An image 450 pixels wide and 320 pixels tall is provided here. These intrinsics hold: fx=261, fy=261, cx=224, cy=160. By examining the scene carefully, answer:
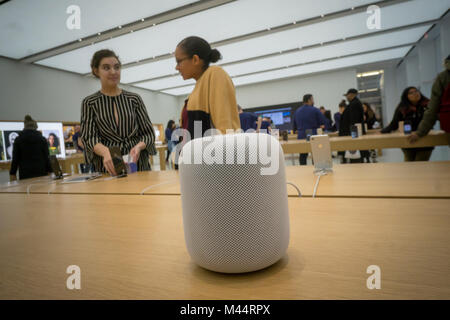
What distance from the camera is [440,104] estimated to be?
221cm

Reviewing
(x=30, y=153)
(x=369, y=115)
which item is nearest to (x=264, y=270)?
(x=30, y=153)

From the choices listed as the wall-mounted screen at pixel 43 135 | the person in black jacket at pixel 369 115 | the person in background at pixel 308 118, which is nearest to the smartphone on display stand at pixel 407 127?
the person in background at pixel 308 118

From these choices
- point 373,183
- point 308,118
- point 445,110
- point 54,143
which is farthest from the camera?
point 54,143

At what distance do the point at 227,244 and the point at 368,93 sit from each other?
14510mm

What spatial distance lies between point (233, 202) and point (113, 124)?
1.50 metres

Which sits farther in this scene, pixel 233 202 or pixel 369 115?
pixel 369 115

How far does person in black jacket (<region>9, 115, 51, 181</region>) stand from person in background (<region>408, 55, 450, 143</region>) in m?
3.97

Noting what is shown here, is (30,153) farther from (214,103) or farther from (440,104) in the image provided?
(440,104)

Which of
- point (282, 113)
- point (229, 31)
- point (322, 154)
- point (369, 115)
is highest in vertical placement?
point (229, 31)

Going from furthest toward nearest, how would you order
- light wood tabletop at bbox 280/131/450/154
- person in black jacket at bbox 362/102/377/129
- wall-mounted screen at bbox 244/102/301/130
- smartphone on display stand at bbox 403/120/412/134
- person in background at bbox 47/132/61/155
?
wall-mounted screen at bbox 244/102/301/130 < person in background at bbox 47/132/61/155 < person in black jacket at bbox 362/102/377/129 < smartphone on display stand at bbox 403/120/412/134 < light wood tabletop at bbox 280/131/450/154

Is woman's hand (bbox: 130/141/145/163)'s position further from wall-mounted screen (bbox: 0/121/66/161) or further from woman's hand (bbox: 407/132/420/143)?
wall-mounted screen (bbox: 0/121/66/161)

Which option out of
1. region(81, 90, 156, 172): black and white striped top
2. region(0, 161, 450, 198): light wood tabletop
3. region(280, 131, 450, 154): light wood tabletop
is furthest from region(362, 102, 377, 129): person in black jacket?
region(81, 90, 156, 172): black and white striped top

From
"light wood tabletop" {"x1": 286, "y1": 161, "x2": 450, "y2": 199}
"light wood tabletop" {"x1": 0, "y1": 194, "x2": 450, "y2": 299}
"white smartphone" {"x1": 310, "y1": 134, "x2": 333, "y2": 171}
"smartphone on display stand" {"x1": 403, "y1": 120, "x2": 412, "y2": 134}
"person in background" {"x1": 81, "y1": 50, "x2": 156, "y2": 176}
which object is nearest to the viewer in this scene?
"light wood tabletop" {"x1": 0, "y1": 194, "x2": 450, "y2": 299}

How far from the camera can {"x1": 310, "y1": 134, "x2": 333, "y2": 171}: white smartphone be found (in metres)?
1.15
